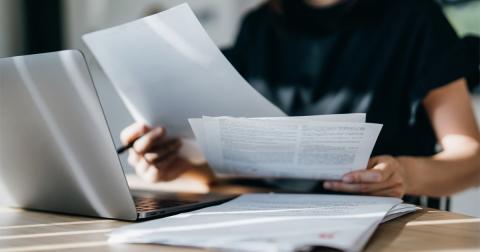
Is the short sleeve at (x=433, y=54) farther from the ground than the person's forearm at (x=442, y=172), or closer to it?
farther from the ground

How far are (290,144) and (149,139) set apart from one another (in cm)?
31

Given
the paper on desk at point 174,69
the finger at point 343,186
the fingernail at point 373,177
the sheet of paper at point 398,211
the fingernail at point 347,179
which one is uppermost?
the paper on desk at point 174,69

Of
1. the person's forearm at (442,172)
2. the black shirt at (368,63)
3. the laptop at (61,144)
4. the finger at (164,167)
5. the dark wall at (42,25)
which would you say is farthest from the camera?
the dark wall at (42,25)

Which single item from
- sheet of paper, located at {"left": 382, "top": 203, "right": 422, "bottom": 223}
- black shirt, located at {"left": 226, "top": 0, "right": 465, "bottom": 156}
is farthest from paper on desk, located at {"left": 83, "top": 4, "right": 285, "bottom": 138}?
black shirt, located at {"left": 226, "top": 0, "right": 465, "bottom": 156}

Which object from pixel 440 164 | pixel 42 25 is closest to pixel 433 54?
pixel 440 164

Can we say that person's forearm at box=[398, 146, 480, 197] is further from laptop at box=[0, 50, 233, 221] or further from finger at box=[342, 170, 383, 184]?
laptop at box=[0, 50, 233, 221]

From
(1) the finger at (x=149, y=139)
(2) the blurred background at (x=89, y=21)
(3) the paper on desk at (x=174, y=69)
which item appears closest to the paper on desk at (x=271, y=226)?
(3) the paper on desk at (x=174, y=69)

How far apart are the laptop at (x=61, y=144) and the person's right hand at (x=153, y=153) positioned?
209 mm

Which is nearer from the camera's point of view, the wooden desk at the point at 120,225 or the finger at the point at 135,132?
the wooden desk at the point at 120,225

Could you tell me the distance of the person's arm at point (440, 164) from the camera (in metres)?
0.76

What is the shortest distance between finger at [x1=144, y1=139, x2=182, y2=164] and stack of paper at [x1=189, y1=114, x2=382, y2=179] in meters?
0.16

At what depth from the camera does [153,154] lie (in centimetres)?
97

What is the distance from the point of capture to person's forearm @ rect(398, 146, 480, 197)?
0.88 m

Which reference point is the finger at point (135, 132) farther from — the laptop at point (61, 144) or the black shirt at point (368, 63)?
the black shirt at point (368, 63)
